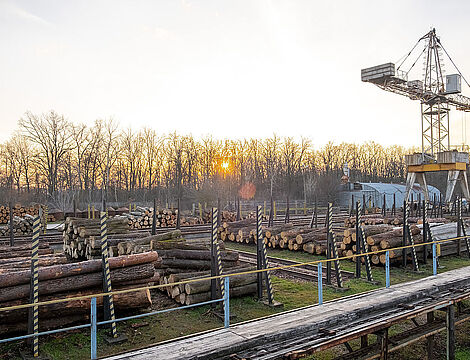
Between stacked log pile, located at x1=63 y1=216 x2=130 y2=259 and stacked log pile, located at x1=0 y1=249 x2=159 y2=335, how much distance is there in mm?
4115

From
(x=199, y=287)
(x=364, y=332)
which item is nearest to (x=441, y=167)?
(x=199, y=287)

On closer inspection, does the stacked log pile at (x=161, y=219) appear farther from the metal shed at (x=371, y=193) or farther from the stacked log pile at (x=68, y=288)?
the metal shed at (x=371, y=193)

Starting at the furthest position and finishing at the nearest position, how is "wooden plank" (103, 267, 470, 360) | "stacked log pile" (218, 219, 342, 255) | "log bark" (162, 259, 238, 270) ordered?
"stacked log pile" (218, 219, 342, 255), "log bark" (162, 259, 238, 270), "wooden plank" (103, 267, 470, 360)

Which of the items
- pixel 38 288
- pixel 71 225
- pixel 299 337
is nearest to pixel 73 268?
pixel 38 288

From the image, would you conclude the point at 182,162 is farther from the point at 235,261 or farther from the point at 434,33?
the point at 235,261

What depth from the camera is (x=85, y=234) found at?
15.0 meters

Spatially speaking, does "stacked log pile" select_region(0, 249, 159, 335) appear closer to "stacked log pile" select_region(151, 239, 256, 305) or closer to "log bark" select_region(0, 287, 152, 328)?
"log bark" select_region(0, 287, 152, 328)

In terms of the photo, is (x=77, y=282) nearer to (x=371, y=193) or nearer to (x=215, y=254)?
(x=215, y=254)

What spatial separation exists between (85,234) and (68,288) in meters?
6.92

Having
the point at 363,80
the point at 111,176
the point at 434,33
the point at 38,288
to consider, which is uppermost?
the point at 434,33

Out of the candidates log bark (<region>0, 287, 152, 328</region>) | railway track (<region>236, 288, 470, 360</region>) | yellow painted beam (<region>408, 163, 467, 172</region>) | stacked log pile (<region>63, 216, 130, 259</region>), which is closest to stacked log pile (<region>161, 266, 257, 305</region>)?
log bark (<region>0, 287, 152, 328</region>)

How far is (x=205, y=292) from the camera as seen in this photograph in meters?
10.2

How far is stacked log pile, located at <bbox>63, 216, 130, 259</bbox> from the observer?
13.9 m

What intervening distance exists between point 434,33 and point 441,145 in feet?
38.1
